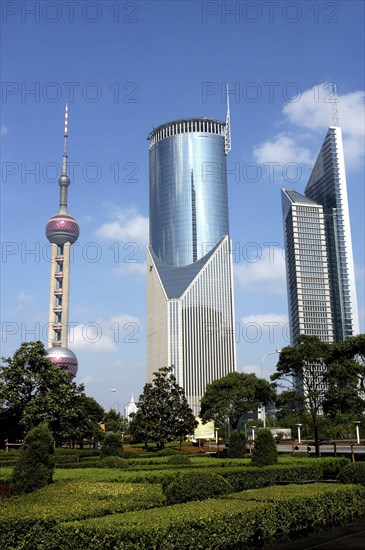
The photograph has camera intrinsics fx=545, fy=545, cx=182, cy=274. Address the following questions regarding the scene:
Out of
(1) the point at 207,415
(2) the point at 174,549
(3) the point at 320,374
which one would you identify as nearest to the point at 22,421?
(3) the point at 320,374

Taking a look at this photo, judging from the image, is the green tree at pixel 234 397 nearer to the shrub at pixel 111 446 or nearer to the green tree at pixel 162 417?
the green tree at pixel 162 417

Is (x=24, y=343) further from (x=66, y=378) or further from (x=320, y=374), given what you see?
(x=320, y=374)

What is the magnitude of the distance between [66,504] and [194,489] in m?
3.97

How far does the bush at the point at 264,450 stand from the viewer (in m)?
30.4

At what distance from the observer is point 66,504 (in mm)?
15094

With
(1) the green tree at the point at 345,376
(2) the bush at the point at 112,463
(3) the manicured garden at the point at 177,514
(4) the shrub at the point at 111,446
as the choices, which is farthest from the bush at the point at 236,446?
(3) the manicured garden at the point at 177,514

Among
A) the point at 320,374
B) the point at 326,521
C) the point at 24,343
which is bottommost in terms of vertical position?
the point at 326,521

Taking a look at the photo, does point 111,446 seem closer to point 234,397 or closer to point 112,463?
point 112,463

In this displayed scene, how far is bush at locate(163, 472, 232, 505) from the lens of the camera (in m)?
16.7

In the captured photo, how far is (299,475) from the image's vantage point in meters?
28.1

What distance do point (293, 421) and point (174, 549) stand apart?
11551cm

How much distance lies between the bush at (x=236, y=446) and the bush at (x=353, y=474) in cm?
2561

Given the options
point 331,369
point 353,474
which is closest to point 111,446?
point 331,369

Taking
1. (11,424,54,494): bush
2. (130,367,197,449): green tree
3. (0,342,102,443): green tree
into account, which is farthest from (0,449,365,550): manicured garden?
(130,367,197,449): green tree
